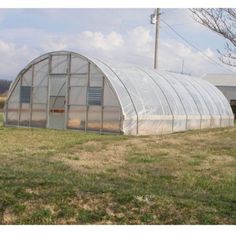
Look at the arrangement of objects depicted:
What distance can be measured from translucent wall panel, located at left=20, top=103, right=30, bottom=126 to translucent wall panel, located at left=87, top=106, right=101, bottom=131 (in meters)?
3.91

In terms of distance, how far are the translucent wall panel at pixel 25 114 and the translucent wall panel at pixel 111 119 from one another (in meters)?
4.74

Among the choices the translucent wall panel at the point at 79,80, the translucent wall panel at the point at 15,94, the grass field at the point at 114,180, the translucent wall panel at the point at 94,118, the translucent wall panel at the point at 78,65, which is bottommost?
the grass field at the point at 114,180

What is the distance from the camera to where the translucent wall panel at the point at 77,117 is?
21975 millimetres

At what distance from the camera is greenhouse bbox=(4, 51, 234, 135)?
21047mm

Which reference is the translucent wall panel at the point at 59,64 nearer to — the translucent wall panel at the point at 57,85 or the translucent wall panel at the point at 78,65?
the translucent wall panel at the point at 57,85

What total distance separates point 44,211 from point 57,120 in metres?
17.2

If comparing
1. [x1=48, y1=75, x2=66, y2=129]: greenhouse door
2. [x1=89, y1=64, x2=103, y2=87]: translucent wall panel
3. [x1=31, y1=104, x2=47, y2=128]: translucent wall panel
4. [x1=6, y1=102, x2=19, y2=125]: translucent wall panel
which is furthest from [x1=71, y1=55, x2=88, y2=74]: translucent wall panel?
[x1=6, y1=102, x2=19, y2=125]: translucent wall panel

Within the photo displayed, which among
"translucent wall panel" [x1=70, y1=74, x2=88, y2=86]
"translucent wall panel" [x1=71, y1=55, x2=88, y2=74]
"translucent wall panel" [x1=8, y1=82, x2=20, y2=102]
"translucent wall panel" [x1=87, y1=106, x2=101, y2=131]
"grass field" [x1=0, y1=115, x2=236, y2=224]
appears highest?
"translucent wall panel" [x1=71, y1=55, x2=88, y2=74]

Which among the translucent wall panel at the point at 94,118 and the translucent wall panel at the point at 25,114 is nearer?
the translucent wall panel at the point at 94,118

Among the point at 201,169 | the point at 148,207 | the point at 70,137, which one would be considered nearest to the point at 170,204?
the point at 148,207

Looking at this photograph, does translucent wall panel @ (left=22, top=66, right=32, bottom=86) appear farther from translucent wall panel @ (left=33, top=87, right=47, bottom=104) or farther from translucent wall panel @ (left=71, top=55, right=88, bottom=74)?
translucent wall panel @ (left=71, top=55, right=88, bottom=74)

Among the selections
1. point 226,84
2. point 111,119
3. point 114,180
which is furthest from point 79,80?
point 226,84

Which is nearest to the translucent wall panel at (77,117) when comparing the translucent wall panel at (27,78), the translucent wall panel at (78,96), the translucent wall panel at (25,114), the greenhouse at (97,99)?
the greenhouse at (97,99)
